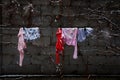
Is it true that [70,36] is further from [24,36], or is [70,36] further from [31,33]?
[24,36]

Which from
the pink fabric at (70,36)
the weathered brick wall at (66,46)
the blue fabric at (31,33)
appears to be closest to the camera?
the pink fabric at (70,36)

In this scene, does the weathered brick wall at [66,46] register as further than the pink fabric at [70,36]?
Yes

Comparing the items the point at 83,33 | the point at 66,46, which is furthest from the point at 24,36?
the point at 83,33

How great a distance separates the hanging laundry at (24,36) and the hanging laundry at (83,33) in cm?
144

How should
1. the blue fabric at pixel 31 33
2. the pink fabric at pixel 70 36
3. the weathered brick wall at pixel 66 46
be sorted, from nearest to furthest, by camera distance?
the pink fabric at pixel 70 36 → the blue fabric at pixel 31 33 → the weathered brick wall at pixel 66 46

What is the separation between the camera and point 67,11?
17.0 meters

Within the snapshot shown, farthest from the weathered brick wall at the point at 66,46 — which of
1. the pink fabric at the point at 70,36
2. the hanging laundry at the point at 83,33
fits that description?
the pink fabric at the point at 70,36

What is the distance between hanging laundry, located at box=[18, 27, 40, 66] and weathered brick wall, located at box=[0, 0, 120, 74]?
0.26m

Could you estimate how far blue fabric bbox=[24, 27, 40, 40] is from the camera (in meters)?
16.7

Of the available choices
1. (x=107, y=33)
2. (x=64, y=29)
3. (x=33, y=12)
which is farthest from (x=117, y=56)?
(x=33, y=12)

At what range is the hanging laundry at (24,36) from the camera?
54.5ft

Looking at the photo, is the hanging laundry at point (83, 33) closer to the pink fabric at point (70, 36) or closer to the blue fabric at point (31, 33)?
the pink fabric at point (70, 36)

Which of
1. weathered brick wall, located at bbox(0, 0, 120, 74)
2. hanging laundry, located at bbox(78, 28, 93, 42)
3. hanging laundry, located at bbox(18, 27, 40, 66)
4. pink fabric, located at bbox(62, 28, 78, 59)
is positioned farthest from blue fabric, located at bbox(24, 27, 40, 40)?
hanging laundry, located at bbox(78, 28, 93, 42)

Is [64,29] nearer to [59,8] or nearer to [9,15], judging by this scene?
[59,8]
